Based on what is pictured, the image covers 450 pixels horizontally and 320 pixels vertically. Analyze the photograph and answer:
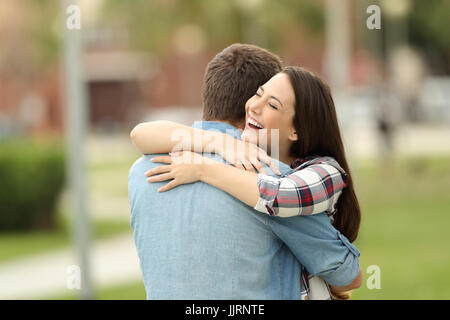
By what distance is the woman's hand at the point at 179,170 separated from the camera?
225cm

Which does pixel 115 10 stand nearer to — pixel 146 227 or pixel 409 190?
pixel 409 190

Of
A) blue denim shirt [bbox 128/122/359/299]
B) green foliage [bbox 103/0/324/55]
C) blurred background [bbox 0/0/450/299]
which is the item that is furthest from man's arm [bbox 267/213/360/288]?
green foliage [bbox 103/0/324/55]

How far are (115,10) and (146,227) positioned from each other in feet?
91.1

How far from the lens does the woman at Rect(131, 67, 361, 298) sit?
2.21m

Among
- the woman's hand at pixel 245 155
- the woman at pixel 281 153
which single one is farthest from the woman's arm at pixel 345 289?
the woman's hand at pixel 245 155

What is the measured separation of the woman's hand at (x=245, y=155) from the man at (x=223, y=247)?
64 mm

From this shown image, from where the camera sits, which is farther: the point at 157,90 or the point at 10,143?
the point at 157,90

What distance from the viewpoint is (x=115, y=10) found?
2900cm

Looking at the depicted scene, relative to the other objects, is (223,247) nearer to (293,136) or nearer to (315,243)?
(315,243)

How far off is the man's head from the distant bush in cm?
1017

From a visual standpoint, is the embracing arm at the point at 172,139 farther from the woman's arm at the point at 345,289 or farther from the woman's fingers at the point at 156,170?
the woman's arm at the point at 345,289

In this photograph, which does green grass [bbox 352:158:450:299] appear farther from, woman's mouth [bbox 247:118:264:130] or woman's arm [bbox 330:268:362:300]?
woman's mouth [bbox 247:118:264:130]

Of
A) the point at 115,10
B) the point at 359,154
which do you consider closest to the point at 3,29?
the point at 115,10

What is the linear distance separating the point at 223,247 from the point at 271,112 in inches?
19.0
